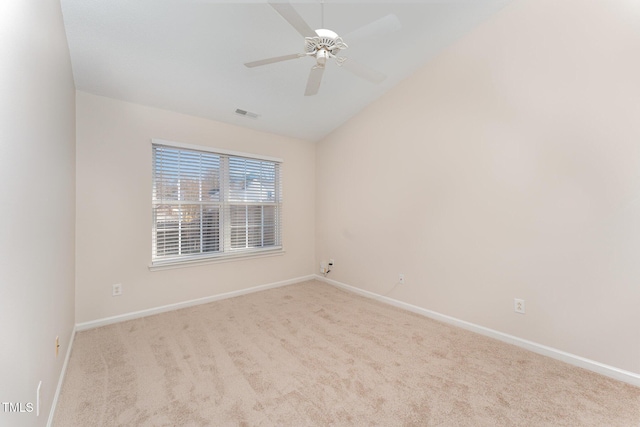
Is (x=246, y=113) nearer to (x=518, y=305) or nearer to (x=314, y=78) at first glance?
(x=314, y=78)

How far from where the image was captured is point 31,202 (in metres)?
1.24

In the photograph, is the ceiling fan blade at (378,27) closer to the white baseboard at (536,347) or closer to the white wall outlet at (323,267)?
the white baseboard at (536,347)

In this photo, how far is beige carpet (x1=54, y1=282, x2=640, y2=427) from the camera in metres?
1.59

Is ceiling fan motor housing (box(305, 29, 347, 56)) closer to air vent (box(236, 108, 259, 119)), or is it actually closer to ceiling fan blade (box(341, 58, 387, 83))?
ceiling fan blade (box(341, 58, 387, 83))

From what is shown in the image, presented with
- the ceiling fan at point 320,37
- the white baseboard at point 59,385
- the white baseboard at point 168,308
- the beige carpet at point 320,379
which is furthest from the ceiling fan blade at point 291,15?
the white baseboard at point 168,308

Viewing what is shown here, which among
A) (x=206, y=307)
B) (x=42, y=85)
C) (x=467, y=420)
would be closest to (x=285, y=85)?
(x=42, y=85)

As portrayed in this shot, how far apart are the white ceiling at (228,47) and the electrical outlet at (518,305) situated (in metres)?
2.71

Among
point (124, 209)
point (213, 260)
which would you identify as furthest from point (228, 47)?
point (213, 260)

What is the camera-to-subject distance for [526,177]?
237cm

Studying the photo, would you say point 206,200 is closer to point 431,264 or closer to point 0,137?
point 0,137

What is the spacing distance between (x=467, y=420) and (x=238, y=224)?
3.29 meters

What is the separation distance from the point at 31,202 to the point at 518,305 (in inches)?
139

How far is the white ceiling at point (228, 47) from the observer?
81.4 inches

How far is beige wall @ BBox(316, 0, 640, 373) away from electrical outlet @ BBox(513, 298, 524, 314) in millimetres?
46
